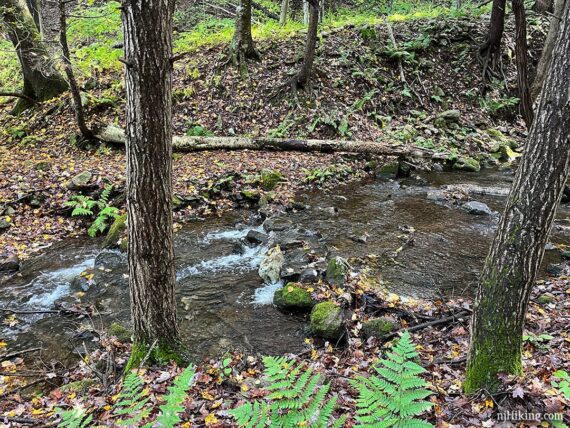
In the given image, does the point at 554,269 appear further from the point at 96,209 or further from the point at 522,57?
the point at 96,209

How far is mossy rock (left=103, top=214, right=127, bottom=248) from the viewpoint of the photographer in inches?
330

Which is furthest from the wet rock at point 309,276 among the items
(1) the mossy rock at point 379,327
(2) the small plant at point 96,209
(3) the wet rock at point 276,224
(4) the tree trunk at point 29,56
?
(4) the tree trunk at point 29,56

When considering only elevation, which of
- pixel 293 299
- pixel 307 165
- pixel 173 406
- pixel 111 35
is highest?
pixel 111 35

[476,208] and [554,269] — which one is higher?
[476,208]

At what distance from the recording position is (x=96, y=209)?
31.5ft

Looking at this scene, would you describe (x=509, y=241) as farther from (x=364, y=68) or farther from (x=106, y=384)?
(x=364, y=68)

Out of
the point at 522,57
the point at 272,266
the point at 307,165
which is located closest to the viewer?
the point at 522,57

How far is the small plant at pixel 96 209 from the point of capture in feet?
29.3

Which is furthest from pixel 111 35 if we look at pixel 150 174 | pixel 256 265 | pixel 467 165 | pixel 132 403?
pixel 132 403

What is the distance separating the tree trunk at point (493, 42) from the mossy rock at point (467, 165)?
6491mm

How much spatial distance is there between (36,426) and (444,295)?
5.65 meters

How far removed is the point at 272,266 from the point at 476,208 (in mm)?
5922

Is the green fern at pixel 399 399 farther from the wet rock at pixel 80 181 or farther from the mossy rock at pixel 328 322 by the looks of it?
the wet rock at pixel 80 181

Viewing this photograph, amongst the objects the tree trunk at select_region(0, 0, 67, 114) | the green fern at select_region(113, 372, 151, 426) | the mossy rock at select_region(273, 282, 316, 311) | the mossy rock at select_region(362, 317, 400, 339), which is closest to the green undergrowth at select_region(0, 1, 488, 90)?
the tree trunk at select_region(0, 0, 67, 114)
